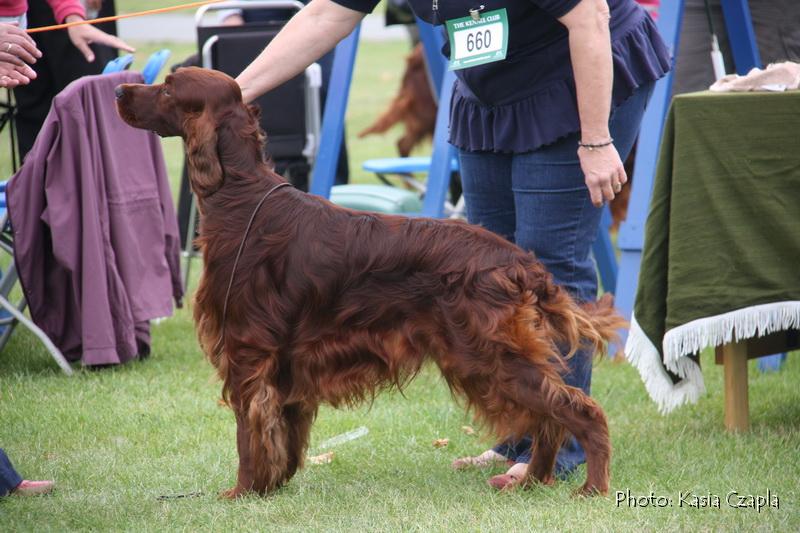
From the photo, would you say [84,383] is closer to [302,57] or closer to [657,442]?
[302,57]

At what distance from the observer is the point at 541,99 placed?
10.3ft

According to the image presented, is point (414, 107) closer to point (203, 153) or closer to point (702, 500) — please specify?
point (203, 153)

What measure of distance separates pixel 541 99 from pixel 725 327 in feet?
3.47

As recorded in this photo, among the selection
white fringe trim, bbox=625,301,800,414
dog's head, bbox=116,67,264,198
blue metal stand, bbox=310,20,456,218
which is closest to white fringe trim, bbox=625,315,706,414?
white fringe trim, bbox=625,301,800,414

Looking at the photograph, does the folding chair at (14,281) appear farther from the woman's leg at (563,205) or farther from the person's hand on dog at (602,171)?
the person's hand on dog at (602,171)

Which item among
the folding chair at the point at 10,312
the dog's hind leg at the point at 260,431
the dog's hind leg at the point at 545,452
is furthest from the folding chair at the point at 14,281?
the dog's hind leg at the point at 545,452

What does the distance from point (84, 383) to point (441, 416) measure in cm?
160

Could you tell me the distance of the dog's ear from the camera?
298cm

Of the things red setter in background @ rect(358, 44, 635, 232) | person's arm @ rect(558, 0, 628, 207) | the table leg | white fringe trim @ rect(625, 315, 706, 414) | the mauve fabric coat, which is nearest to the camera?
person's arm @ rect(558, 0, 628, 207)

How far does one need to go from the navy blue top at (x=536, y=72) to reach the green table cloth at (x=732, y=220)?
42 centimetres

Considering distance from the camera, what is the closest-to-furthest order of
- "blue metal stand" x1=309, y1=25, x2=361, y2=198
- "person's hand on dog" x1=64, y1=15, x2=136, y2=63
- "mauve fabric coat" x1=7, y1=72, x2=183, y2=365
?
1. "mauve fabric coat" x1=7, y1=72, x2=183, y2=365
2. "person's hand on dog" x1=64, y1=15, x2=136, y2=63
3. "blue metal stand" x1=309, y1=25, x2=361, y2=198

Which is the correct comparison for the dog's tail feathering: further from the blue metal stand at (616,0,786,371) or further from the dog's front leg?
the blue metal stand at (616,0,786,371)

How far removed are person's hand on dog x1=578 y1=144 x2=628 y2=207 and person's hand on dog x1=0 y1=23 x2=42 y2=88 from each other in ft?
5.76

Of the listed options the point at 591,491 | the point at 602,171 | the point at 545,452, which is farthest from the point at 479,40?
the point at 591,491
